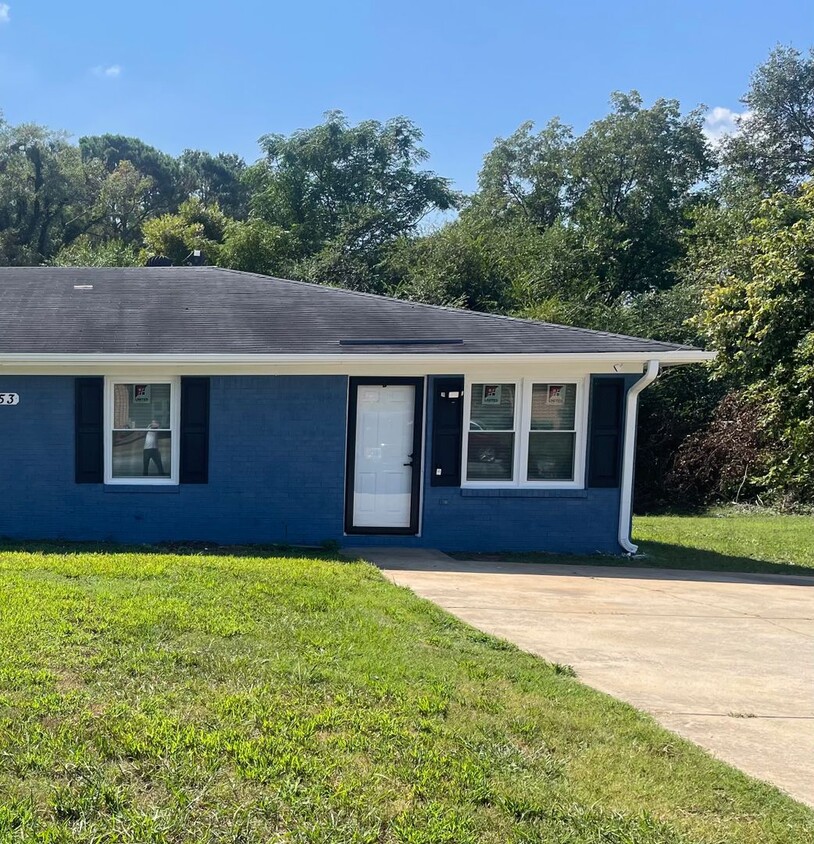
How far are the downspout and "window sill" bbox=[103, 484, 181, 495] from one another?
18.7ft

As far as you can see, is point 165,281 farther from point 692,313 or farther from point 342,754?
point 692,313

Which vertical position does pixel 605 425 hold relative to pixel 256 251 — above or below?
below

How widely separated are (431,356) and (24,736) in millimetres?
6537

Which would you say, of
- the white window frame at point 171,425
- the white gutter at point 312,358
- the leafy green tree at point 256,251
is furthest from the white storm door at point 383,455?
the leafy green tree at point 256,251

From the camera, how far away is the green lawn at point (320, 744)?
3.08 meters

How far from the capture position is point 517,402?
982 centimetres

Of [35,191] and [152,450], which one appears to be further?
[35,191]

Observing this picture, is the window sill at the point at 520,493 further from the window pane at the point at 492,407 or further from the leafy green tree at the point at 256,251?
the leafy green tree at the point at 256,251

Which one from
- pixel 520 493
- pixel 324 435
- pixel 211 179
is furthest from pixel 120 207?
pixel 520 493

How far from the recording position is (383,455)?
32.2 feet

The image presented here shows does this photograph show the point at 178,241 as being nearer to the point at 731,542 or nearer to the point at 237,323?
the point at 237,323

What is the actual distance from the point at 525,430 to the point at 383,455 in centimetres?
187

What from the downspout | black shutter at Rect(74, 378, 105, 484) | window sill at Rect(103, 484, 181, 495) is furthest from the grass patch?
black shutter at Rect(74, 378, 105, 484)

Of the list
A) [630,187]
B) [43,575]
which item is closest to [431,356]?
[43,575]
